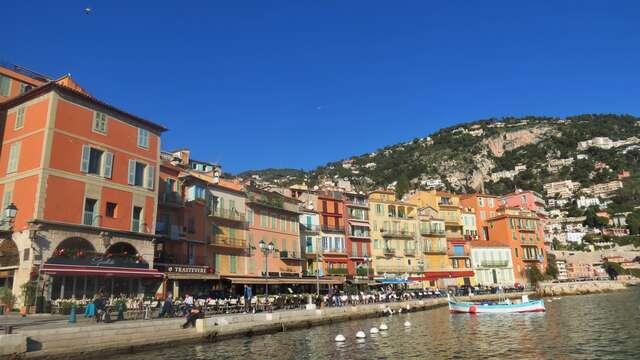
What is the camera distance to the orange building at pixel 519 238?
78812mm

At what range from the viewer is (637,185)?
169125 mm

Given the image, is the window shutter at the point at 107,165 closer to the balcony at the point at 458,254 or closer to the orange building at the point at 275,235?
the orange building at the point at 275,235

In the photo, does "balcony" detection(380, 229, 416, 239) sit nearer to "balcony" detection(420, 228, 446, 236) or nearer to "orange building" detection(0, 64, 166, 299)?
"balcony" detection(420, 228, 446, 236)

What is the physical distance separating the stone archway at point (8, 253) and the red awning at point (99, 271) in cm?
266

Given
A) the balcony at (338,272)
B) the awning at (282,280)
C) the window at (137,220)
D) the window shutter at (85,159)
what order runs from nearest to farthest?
the window shutter at (85,159)
the window at (137,220)
the awning at (282,280)
the balcony at (338,272)

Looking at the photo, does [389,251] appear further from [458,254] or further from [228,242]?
[228,242]

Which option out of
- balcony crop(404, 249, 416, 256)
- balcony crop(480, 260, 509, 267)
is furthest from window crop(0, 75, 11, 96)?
balcony crop(480, 260, 509, 267)

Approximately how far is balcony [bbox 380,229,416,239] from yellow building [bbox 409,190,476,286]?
5.62m

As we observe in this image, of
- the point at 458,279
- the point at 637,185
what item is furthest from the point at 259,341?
the point at 637,185

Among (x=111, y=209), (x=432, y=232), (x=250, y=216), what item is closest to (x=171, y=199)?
(x=111, y=209)

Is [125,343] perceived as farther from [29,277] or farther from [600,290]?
[600,290]

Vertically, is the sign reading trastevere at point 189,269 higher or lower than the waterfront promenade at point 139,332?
higher

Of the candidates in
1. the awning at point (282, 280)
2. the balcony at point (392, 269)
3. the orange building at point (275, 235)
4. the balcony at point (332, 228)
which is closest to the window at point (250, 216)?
the orange building at point (275, 235)

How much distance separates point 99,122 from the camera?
31891 millimetres
